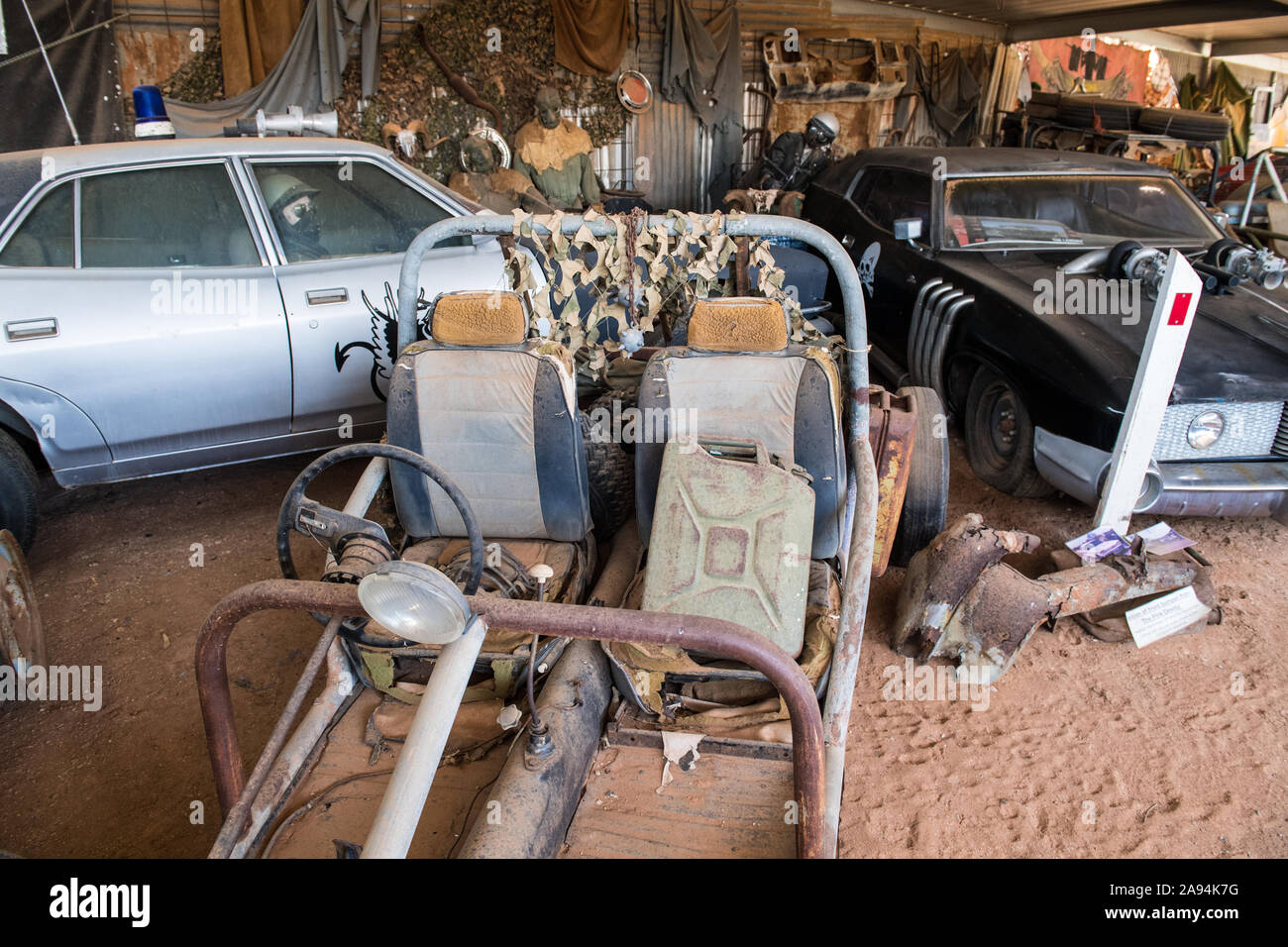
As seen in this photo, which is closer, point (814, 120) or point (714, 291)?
point (714, 291)

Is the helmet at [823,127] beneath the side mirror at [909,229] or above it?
above

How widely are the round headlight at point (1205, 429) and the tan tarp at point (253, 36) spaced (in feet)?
26.9

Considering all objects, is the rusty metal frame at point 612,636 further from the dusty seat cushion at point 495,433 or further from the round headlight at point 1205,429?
the round headlight at point 1205,429

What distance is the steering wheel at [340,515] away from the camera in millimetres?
1811

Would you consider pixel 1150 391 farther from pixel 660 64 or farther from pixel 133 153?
pixel 660 64

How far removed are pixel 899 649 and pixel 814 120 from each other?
269 inches

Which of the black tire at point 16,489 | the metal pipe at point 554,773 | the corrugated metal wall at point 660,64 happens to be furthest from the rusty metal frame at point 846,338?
the corrugated metal wall at point 660,64

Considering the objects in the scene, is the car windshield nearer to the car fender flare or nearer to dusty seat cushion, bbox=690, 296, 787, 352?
dusty seat cushion, bbox=690, 296, 787, 352

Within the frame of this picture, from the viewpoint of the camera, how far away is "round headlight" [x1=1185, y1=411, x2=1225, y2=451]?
140 inches

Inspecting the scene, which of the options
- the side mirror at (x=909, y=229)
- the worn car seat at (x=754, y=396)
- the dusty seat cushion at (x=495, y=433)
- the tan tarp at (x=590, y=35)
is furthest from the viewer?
the tan tarp at (x=590, y=35)

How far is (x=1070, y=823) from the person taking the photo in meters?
2.49

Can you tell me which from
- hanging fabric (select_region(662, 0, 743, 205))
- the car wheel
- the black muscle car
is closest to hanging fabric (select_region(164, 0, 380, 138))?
hanging fabric (select_region(662, 0, 743, 205))
